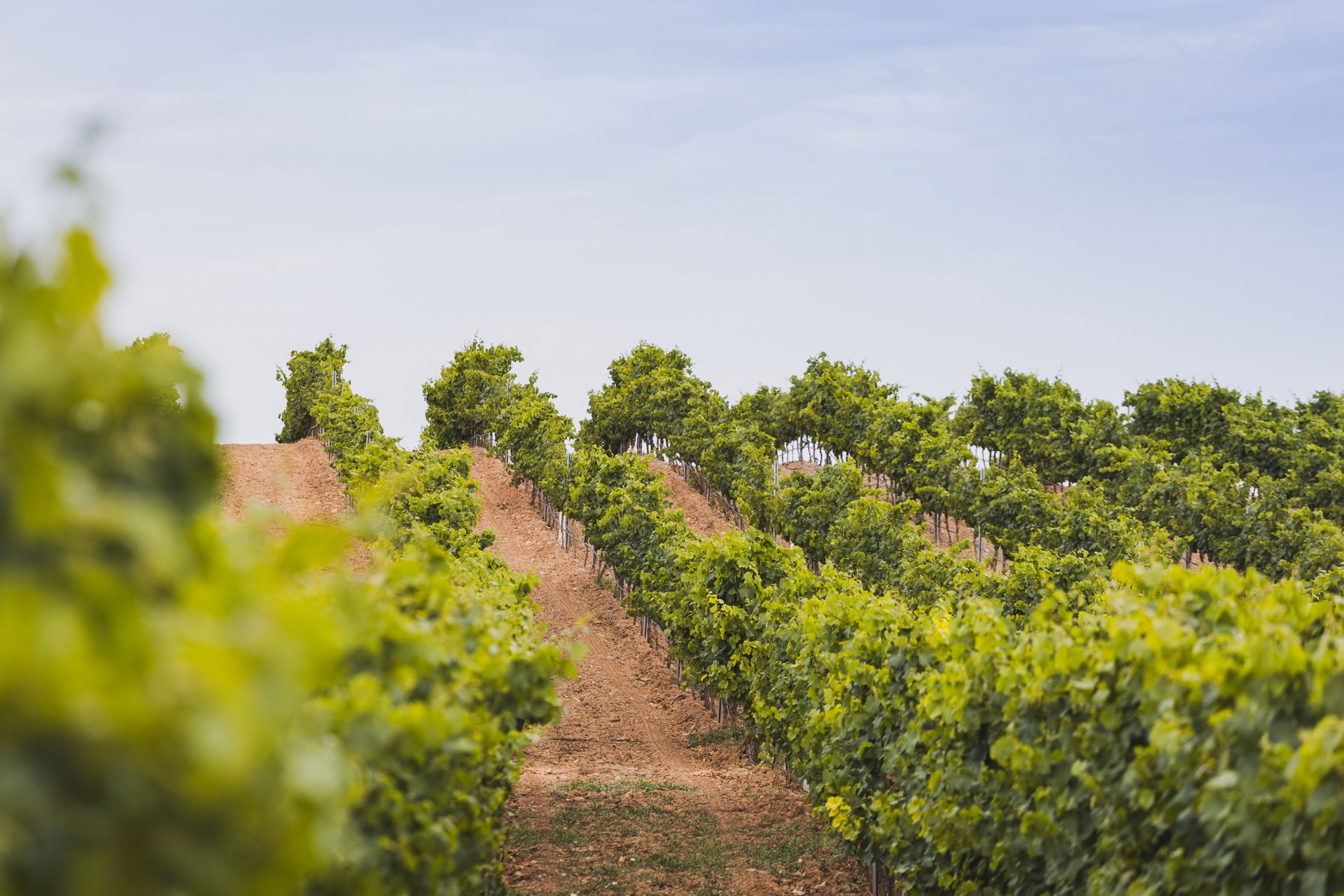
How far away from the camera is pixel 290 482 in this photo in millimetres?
38125

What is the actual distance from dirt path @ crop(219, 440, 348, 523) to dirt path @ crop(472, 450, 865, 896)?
13089 mm

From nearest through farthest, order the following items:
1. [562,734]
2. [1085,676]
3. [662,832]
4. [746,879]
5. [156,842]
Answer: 1. [156,842]
2. [1085,676]
3. [746,879]
4. [662,832]
5. [562,734]

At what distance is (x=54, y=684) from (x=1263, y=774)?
15.2 feet

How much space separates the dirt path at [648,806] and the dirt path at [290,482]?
13089mm

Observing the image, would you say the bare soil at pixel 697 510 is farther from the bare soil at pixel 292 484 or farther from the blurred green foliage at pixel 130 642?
the blurred green foliage at pixel 130 642

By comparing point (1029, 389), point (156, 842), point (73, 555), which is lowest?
point (156, 842)

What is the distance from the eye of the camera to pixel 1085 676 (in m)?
6.08

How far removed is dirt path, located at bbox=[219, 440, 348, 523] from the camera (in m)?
33.9

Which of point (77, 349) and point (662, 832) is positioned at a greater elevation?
point (77, 349)

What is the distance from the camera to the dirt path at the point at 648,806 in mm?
11234

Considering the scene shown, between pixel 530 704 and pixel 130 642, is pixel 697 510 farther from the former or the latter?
pixel 130 642

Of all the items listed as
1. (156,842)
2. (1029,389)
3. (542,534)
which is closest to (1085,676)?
(156,842)

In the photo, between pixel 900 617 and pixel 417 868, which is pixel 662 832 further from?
pixel 417 868

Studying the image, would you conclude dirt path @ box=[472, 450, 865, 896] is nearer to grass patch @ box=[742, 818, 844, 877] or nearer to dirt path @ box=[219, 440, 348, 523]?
grass patch @ box=[742, 818, 844, 877]
